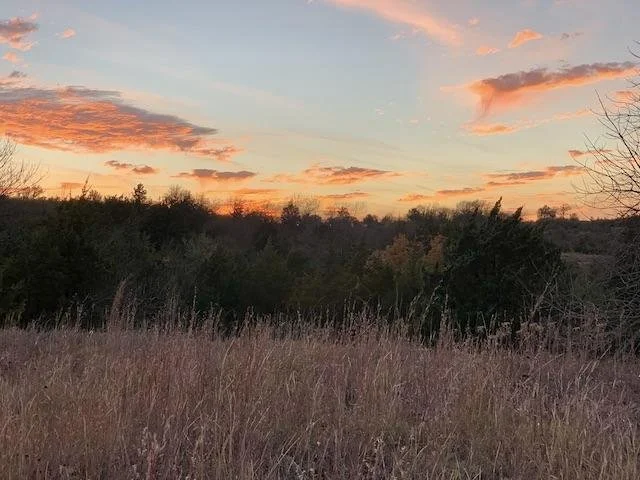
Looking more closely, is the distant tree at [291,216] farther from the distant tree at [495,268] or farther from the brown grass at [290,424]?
the brown grass at [290,424]

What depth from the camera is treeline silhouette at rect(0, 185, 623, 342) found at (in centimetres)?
1545

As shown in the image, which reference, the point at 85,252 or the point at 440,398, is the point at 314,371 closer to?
the point at 440,398

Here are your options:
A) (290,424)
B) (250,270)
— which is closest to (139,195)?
(250,270)

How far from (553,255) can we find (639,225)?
12.8 ft

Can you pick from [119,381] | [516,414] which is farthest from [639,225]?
[119,381]

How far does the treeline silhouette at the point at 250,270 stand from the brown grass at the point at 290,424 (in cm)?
252

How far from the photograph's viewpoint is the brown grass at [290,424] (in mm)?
3580

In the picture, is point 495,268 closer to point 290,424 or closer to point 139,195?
point 290,424

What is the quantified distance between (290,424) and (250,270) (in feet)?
100

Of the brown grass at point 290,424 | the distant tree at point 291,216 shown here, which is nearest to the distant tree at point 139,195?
the distant tree at point 291,216

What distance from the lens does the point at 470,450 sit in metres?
4.09

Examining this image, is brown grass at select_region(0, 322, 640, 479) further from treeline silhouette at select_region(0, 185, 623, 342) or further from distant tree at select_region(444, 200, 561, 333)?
distant tree at select_region(444, 200, 561, 333)

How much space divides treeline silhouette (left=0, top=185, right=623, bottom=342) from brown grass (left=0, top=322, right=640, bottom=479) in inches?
99.4

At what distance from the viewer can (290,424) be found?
451 cm
